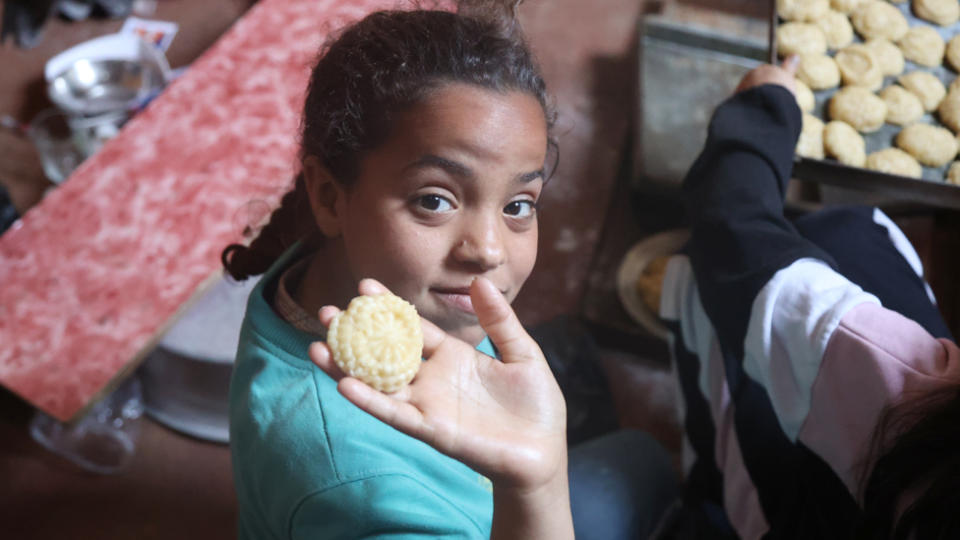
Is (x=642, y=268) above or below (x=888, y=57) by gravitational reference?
below

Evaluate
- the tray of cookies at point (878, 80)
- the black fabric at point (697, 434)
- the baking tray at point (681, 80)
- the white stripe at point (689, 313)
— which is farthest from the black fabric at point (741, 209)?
the baking tray at point (681, 80)

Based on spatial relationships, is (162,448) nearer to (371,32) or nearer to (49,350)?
(49,350)

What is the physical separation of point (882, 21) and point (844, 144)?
1.70ft

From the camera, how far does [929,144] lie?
1764mm

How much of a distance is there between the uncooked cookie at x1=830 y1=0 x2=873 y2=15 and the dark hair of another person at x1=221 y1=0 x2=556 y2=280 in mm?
1665

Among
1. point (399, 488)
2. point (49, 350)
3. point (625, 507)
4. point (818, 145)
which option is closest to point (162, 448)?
point (49, 350)

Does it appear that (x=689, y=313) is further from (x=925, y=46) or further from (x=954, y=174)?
(x=925, y=46)

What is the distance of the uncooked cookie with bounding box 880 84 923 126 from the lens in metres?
1.87

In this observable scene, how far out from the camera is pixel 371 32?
797mm

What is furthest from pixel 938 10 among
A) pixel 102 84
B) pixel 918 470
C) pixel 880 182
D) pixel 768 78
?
pixel 102 84

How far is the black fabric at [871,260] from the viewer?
1.29m

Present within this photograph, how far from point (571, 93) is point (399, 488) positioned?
2396mm

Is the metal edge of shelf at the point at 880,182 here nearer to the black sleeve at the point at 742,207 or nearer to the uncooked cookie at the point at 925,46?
the black sleeve at the point at 742,207

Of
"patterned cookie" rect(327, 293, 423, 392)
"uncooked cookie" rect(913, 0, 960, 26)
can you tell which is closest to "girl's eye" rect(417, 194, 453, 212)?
"patterned cookie" rect(327, 293, 423, 392)
